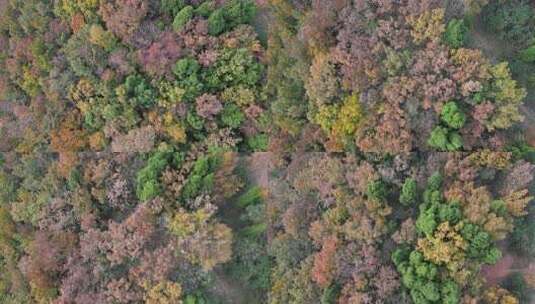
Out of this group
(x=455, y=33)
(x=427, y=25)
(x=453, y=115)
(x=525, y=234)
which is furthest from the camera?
(x=525, y=234)

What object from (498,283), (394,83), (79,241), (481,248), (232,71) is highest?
(394,83)

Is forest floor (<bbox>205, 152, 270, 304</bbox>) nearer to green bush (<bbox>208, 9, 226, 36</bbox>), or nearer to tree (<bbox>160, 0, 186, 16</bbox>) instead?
green bush (<bbox>208, 9, 226, 36</bbox>)

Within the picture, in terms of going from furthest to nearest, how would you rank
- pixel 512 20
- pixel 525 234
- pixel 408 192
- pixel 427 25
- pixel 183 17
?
pixel 183 17
pixel 512 20
pixel 525 234
pixel 427 25
pixel 408 192

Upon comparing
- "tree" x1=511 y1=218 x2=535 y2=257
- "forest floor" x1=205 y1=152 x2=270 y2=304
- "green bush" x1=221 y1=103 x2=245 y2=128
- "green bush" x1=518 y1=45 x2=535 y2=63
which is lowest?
"forest floor" x1=205 y1=152 x2=270 y2=304

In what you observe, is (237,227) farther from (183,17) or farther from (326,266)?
(183,17)

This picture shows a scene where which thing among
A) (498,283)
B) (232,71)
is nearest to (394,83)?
(232,71)

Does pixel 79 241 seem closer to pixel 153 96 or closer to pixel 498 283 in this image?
pixel 153 96

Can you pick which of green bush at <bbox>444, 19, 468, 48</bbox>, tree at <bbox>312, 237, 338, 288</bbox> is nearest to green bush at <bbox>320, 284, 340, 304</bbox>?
tree at <bbox>312, 237, 338, 288</bbox>

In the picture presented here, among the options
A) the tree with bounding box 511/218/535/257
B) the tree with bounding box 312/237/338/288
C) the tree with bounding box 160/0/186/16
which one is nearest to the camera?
the tree with bounding box 312/237/338/288

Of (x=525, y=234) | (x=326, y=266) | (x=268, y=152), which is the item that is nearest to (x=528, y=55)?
(x=525, y=234)

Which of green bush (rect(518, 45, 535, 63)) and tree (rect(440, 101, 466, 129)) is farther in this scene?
green bush (rect(518, 45, 535, 63))

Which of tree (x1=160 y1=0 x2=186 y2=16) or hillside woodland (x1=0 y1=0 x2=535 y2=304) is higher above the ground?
tree (x1=160 y1=0 x2=186 y2=16)
